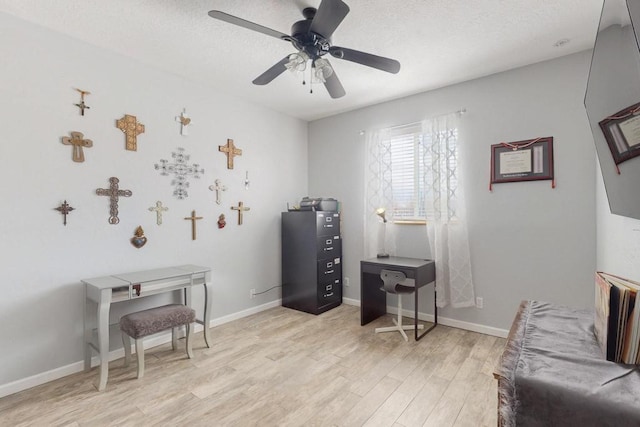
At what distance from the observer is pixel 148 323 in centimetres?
224

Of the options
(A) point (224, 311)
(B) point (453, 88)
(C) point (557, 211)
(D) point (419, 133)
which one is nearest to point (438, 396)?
(C) point (557, 211)

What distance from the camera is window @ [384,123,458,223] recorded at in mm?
3227

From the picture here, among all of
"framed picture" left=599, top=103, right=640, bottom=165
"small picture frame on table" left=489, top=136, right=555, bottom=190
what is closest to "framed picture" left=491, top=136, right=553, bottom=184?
"small picture frame on table" left=489, top=136, right=555, bottom=190

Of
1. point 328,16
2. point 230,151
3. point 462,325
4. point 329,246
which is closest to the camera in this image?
point 328,16

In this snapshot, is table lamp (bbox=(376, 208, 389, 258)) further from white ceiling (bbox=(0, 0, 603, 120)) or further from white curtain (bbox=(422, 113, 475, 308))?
white ceiling (bbox=(0, 0, 603, 120))

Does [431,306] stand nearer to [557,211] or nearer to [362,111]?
[557,211]

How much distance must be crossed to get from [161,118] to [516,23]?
3057 mm

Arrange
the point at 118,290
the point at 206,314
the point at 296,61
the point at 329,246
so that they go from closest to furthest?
the point at 296,61, the point at 118,290, the point at 206,314, the point at 329,246

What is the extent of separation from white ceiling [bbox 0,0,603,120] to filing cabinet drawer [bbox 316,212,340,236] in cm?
154

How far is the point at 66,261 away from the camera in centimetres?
237

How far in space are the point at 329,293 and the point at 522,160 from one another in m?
2.52

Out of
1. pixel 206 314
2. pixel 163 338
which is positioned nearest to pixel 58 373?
pixel 163 338

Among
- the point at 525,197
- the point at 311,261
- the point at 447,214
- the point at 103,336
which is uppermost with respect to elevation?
the point at 525,197

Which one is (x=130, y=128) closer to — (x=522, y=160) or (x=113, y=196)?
(x=113, y=196)
